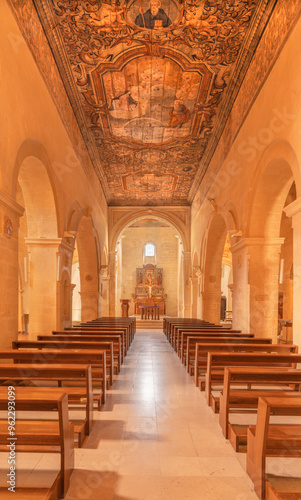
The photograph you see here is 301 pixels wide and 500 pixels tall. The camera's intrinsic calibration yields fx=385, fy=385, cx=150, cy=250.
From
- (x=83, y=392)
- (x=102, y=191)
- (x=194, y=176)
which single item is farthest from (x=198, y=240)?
(x=83, y=392)

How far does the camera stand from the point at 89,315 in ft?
53.0

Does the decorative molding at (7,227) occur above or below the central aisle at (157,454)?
above

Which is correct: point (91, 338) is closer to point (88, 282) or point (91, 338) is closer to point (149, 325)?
point (88, 282)

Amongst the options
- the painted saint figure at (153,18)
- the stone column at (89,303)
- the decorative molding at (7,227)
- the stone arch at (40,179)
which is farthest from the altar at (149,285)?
the decorative molding at (7,227)

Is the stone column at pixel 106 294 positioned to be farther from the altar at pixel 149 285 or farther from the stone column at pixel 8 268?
the stone column at pixel 8 268

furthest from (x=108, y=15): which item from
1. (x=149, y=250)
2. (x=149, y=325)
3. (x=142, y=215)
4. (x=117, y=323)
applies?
(x=149, y=250)

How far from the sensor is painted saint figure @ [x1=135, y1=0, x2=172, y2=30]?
22.8ft

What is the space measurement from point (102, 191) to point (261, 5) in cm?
1168

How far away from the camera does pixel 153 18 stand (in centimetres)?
727

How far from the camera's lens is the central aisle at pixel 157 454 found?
281 cm

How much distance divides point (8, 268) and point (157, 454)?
3376 mm

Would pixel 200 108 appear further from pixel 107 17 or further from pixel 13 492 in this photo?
pixel 13 492

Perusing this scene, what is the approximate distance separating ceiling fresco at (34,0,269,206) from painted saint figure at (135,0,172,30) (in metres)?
0.02

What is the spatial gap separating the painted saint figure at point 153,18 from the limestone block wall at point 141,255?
22.9m
